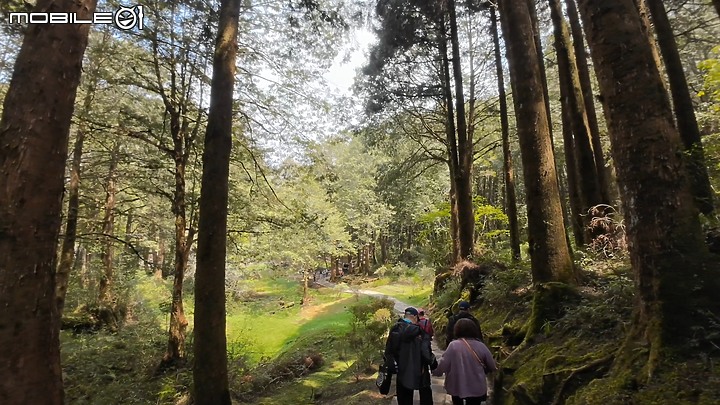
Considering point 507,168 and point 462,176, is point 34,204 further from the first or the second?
point 462,176

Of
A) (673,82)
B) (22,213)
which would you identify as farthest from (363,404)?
(673,82)

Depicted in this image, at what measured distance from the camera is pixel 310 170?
1016 cm

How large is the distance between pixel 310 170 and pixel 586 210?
673 cm

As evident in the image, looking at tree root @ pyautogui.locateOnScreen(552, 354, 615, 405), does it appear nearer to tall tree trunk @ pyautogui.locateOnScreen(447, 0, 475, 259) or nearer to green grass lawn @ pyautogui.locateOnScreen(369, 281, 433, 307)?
tall tree trunk @ pyautogui.locateOnScreen(447, 0, 475, 259)

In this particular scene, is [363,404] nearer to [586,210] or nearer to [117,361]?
[586,210]

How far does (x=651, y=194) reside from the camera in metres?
3.11

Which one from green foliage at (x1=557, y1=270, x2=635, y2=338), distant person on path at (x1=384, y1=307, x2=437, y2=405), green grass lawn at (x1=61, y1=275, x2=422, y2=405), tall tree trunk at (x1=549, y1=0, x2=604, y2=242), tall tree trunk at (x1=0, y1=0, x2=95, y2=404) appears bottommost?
green grass lawn at (x1=61, y1=275, x2=422, y2=405)

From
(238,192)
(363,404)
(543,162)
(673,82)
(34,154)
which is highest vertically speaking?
(673,82)

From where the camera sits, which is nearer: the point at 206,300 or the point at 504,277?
the point at 206,300

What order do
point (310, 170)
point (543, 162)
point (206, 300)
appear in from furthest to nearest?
1. point (310, 170)
2. point (543, 162)
3. point (206, 300)

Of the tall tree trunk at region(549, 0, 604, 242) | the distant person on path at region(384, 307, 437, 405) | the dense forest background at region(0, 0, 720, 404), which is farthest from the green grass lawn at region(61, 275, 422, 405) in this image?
the tall tree trunk at region(549, 0, 604, 242)

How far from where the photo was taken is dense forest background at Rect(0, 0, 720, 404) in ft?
10.0

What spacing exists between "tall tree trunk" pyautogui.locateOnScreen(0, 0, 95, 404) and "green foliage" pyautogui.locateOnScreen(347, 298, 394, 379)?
7168mm

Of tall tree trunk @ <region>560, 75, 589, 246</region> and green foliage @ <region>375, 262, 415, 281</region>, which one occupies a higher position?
tall tree trunk @ <region>560, 75, 589, 246</region>
